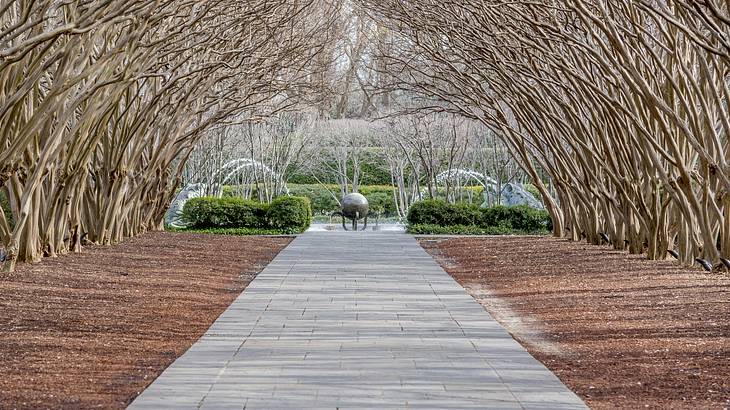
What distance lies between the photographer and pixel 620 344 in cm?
1020

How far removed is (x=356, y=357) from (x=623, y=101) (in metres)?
11.1

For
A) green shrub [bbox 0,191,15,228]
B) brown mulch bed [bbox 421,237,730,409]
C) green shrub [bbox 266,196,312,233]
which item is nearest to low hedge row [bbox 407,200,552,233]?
green shrub [bbox 266,196,312,233]

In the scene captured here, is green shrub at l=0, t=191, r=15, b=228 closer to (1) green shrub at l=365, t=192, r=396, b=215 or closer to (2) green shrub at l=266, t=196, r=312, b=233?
(2) green shrub at l=266, t=196, r=312, b=233

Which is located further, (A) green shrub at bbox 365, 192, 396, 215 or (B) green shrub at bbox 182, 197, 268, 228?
(A) green shrub at bbox 365, 192, 396, 215

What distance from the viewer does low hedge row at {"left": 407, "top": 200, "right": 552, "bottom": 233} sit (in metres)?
31.5

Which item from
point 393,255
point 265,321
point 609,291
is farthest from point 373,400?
point 393,255

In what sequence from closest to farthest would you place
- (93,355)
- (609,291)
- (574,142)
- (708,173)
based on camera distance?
1. (93,355)
2. (609,291)
3. (708,173)
4. (574,142)

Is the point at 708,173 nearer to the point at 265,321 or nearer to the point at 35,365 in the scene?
the point at 265,321

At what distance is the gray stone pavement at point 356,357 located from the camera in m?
7.37

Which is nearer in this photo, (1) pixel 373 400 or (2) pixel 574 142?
(1) pixel 373 400

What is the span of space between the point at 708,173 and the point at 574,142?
5296mm

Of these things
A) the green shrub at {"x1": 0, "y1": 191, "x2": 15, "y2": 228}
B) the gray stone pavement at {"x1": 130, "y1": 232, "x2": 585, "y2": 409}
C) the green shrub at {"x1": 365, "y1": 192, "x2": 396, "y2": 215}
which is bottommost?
the gray stone pavement at {"x1": 130, "y1": 232, "x2": 585, "y2": 409}

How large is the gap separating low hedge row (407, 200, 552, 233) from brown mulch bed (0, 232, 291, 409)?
35.7 feet

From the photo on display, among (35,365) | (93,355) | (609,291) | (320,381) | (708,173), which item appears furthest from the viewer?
(708,173)
